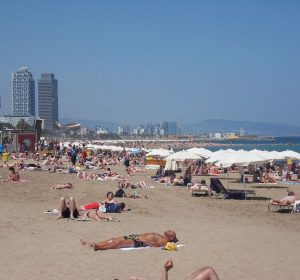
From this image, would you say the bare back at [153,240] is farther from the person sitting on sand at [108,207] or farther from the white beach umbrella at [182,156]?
the white beach umbrella at [182,156]

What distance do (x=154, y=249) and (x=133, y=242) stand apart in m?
0.34

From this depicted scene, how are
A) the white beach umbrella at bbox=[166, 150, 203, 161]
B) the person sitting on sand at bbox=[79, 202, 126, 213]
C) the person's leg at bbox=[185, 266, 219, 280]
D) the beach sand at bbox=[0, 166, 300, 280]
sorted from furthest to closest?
the white beach umbrella at bbox=[166, 150, 203, 161], the person sitting on sand at bbox=[79, 202, 126, 213], the beach sand at bbox=[0, 166, 300, 280], the person's leg at bbox=[185, 266, 219, 280]

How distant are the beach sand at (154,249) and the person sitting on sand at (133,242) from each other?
124 millimetres

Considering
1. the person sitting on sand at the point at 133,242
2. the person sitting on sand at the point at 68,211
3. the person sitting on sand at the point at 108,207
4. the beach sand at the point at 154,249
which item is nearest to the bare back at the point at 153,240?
the person sitting on sand at the point at 133,242

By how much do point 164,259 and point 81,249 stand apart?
135 cm

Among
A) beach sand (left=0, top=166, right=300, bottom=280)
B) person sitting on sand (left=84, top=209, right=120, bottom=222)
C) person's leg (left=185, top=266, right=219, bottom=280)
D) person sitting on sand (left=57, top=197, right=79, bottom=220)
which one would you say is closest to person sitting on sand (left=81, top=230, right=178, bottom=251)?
beach sand (left=0, top=166, right=300, bottom=280)

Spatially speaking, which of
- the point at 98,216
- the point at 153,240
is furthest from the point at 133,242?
the point at 98,216

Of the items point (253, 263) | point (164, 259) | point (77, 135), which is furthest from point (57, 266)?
point (77, 135)

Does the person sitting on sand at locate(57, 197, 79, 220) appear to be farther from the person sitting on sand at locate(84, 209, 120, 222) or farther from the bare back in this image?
the bare back

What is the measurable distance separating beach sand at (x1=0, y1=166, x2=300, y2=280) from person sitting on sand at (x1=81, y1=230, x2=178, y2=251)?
Result: 12 cm

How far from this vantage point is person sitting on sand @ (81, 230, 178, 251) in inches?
319

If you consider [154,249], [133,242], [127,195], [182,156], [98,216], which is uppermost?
[182,156]

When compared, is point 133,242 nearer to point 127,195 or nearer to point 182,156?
point 127,195

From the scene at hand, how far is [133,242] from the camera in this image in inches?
326
